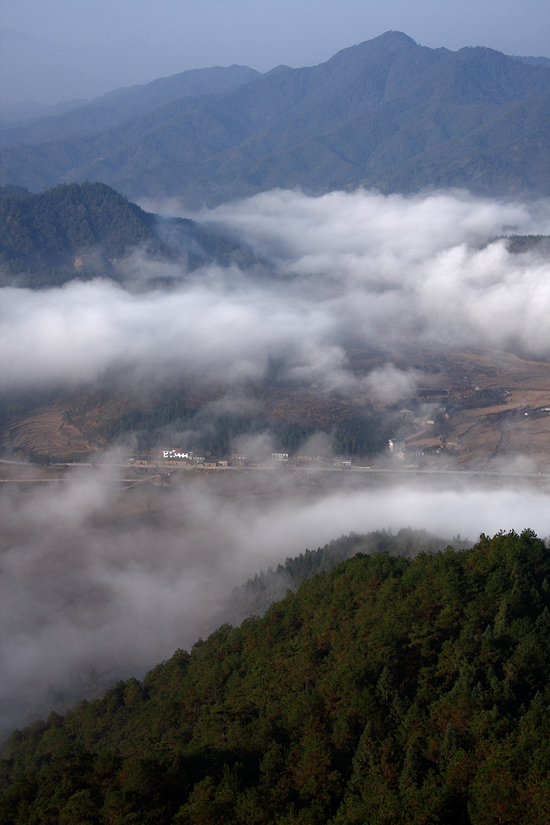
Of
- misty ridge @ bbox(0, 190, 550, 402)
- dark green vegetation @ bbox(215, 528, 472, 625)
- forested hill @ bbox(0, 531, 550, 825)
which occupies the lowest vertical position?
dark green vegetation @ bbox(215, 528, 472, 625)

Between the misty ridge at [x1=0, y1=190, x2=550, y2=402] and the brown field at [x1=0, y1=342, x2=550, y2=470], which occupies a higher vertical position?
the misty ridge at [x1=0, y1=190, x2=550, y2=402]

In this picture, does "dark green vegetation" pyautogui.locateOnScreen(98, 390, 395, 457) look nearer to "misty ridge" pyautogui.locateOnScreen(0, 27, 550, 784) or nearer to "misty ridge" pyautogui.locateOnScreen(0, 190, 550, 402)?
"misty ridge" pyautogui.locateOnScreen(0, 27, 550, 784)

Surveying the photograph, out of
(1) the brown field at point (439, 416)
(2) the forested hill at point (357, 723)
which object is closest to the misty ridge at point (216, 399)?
(1) the brown field at point (439, 416)

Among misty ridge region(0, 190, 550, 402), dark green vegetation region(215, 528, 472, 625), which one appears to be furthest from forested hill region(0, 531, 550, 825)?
misty ridge region(0, 190, 550, 402)

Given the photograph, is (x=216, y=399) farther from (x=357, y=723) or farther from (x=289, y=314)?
(x=357, y=723)

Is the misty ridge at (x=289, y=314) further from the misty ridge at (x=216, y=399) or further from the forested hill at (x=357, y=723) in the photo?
the forested hill at (x=357, y=723)

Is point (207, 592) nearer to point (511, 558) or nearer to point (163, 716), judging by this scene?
point (163, 716)

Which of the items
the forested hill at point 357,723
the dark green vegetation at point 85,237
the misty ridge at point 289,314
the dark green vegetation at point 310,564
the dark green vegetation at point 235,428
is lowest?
the dark green vegetation at point 310,564
